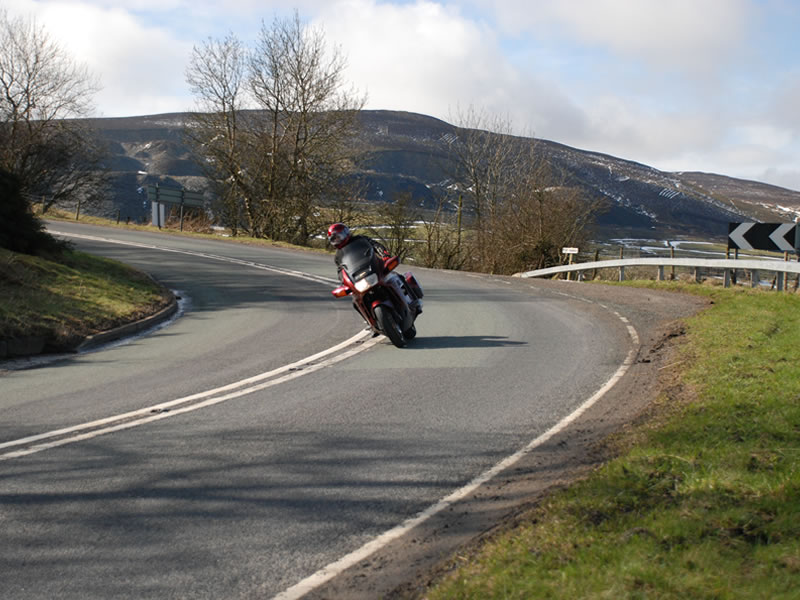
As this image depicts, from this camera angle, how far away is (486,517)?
520 cm

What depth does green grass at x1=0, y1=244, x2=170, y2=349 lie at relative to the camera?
12.5 meters

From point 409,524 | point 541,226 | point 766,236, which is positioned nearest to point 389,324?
point 409,524

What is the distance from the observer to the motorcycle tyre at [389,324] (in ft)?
38.3

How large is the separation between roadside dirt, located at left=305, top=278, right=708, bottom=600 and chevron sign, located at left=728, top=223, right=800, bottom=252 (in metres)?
8.85

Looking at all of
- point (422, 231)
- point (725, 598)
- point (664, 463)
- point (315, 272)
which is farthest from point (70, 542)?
point (422, 231)

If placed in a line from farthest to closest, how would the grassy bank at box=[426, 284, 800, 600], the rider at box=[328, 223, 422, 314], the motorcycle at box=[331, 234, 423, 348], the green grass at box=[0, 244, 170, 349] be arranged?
the green grass at box=[0, 244, 170, 349], the rider at box=[328, 223, 422, 314], the motorcycle at box=[331, 234, 423, 348], the grassy bank at box=[426, 284, 800, 600]

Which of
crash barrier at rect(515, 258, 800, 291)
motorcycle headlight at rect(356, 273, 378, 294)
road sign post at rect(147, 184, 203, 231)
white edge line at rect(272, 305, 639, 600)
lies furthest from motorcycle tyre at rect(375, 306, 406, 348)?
road sign post at rect(147, 184, 203, 231)

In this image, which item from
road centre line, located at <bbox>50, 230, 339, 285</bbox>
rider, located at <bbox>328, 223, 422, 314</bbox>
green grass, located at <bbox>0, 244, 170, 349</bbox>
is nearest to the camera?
rider, located at <bbox>328, 223, 422, 314</bbox>

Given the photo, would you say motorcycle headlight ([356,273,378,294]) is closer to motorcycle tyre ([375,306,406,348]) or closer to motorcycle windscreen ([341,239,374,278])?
motorcycle windscreen ([341,239,374,278])

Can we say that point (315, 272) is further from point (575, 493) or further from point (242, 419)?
point (575, 493)

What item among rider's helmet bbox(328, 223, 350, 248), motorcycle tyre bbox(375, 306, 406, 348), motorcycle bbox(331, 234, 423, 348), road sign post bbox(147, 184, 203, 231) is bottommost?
motorcycle tyre bbox(375, 306, 406, 348)

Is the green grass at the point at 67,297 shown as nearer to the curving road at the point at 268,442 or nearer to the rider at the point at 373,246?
the curving road at the point at 268,442

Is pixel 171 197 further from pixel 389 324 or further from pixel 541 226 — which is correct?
pixel 389 324

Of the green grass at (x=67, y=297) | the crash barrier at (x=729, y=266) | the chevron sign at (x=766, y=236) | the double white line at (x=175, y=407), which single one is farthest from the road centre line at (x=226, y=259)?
the double white line at (x=175, y=407)
